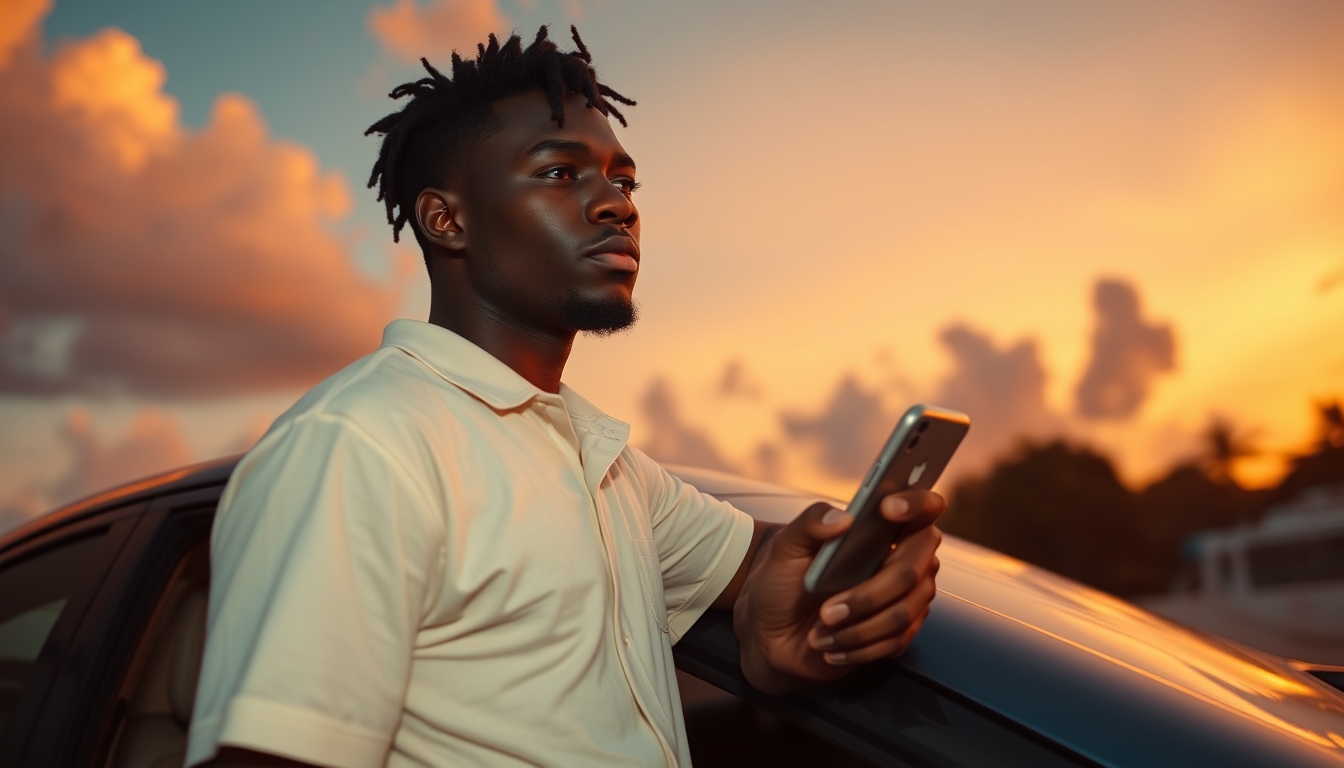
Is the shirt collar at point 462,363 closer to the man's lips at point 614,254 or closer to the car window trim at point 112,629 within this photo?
the man's lips at point 614,254

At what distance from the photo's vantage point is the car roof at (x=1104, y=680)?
130 centimetres

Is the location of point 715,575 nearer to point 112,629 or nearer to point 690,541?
point 690,541

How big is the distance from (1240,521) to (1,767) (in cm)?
8348

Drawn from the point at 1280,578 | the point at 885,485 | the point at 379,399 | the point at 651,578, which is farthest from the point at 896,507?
the point at 1280,578

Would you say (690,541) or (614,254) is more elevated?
(614,254)

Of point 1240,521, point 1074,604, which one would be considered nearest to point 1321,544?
point 1074,604

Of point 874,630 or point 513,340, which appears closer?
point 874,630

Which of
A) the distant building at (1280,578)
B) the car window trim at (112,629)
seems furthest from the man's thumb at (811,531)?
the distant building at (1280,578)

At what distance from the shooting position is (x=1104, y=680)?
1.42 metres

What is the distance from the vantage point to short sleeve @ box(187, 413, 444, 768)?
3.59 ft

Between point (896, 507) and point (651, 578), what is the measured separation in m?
0.53

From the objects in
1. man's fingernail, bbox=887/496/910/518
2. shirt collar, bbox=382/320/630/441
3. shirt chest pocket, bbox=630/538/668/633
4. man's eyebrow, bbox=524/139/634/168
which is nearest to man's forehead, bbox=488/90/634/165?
man's eyebrow, bbox=524/139/634/168

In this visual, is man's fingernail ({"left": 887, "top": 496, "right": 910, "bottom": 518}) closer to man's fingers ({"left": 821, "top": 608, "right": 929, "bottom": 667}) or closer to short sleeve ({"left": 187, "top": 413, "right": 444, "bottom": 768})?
man's fingers ({"left": 821, "top": 608, "right": 929, "bottom": 667})

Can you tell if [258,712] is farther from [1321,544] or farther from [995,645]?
[1321,544]
